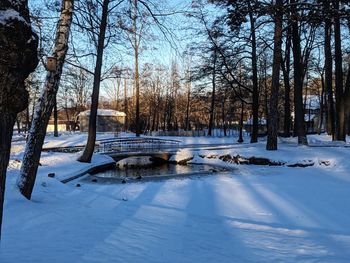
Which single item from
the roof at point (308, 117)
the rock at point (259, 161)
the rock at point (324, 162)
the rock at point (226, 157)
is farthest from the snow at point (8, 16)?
the roof at point (308, 117)

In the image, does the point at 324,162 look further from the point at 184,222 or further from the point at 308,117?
the point at 308,117

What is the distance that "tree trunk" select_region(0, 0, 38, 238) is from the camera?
3.33 metres

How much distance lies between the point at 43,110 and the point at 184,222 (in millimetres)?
3816

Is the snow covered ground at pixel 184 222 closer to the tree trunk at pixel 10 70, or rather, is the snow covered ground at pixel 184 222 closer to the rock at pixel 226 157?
the tree trunk at pixel 10 70

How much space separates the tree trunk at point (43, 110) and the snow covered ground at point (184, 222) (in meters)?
0.43

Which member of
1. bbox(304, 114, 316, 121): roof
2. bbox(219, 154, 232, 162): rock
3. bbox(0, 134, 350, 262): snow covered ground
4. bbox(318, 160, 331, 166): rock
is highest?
bbox(304, 114, 316, 121): roof

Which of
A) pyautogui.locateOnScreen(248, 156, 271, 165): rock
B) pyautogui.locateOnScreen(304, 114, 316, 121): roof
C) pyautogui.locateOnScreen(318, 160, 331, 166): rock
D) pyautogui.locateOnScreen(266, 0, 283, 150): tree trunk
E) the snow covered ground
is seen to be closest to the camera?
the snow covered ground

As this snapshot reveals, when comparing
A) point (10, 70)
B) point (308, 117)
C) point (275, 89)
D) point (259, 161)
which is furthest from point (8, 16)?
point (308, 117)

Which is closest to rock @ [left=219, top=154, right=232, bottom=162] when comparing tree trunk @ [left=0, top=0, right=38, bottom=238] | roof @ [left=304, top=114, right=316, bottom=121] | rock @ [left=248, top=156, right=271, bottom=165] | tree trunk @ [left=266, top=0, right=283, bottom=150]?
rock @ [left=248, top=156, right=271, bottom=165]

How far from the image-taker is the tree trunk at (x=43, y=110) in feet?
28.7

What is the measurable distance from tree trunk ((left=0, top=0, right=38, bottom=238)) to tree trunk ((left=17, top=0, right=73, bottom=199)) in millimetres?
5281

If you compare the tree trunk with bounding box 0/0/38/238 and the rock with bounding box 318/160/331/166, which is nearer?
the tree trunk with bounding box 0/0/38/238

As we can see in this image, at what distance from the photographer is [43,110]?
8789 millimetres

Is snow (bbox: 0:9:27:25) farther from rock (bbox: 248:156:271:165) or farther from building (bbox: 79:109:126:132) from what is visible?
building (bbox: 79:109:126:132)
